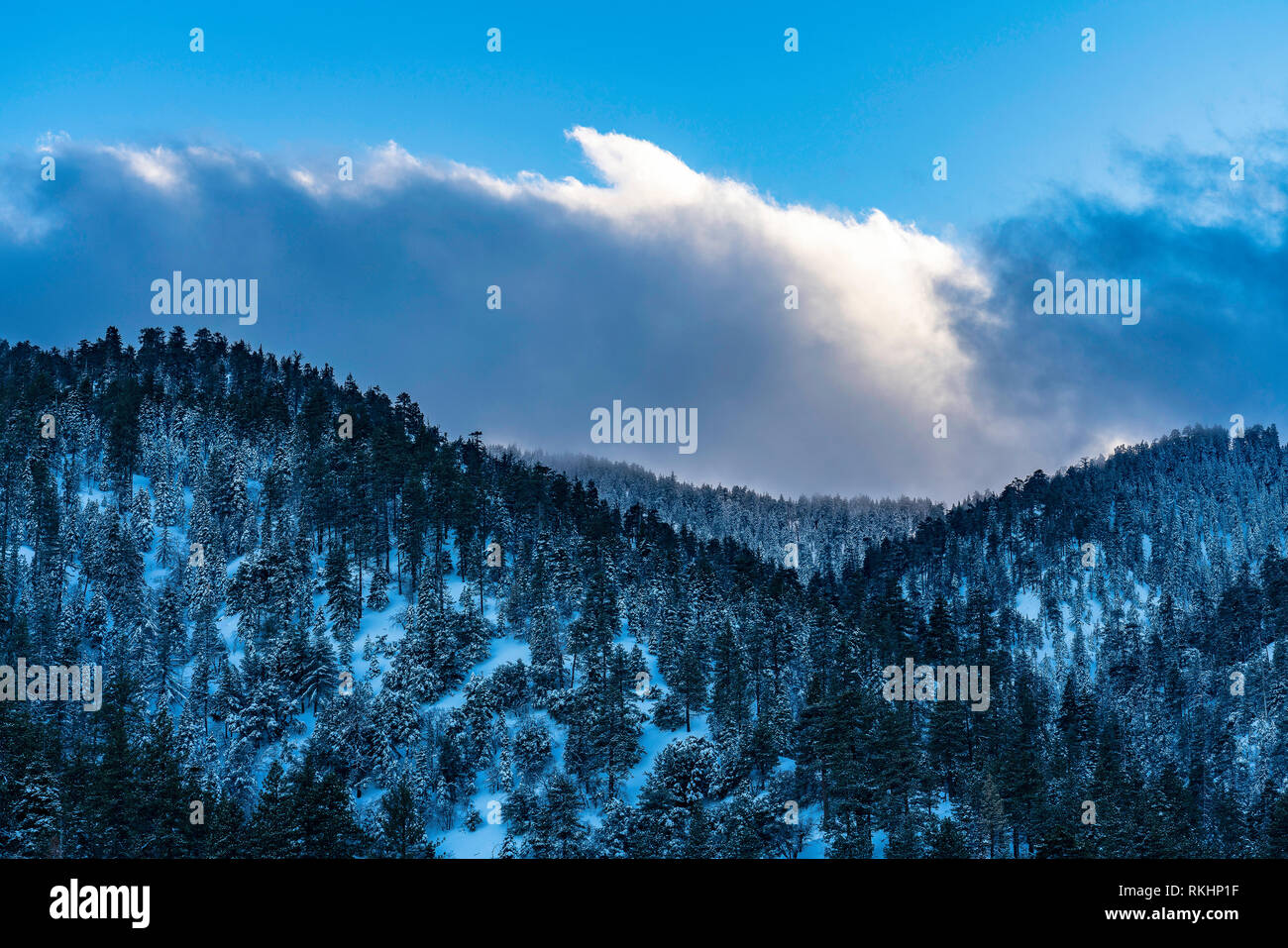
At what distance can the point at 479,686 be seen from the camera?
106m

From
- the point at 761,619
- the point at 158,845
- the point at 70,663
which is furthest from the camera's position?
the point at 761,619

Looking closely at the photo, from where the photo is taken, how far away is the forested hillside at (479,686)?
72.1m

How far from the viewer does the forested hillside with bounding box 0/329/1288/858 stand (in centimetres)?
7212

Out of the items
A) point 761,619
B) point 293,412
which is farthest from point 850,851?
point 293,412

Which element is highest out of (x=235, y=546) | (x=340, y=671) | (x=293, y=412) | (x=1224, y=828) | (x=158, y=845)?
(x=293, y=412)

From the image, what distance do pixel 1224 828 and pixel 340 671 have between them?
90.3 meters
